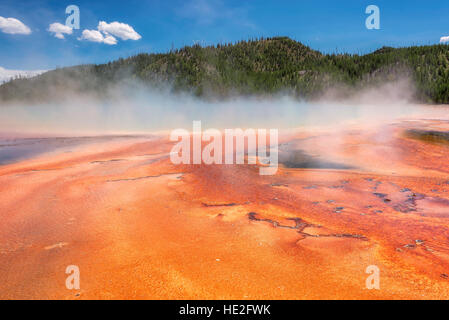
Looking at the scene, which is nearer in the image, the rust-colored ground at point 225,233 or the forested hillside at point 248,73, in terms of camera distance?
the rust-colored ground at point 225,233

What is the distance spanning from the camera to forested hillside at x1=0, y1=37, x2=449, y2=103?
46531mm

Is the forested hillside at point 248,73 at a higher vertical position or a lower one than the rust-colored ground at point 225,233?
higher

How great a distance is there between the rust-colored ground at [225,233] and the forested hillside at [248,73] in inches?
1512

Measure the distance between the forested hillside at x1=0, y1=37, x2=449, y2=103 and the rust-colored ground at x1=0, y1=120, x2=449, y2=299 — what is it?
38.4m

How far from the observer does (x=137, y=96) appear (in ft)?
171

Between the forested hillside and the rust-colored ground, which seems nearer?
the rust-colored ground

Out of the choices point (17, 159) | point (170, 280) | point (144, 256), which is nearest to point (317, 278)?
point (170, 280)

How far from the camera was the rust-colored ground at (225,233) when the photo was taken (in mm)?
2580

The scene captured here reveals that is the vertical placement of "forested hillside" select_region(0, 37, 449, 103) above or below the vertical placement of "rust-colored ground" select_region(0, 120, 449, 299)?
above

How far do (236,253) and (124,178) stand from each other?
3876 mm

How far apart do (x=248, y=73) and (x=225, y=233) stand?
61.8 meters

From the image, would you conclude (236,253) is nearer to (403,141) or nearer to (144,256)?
(144,256)
